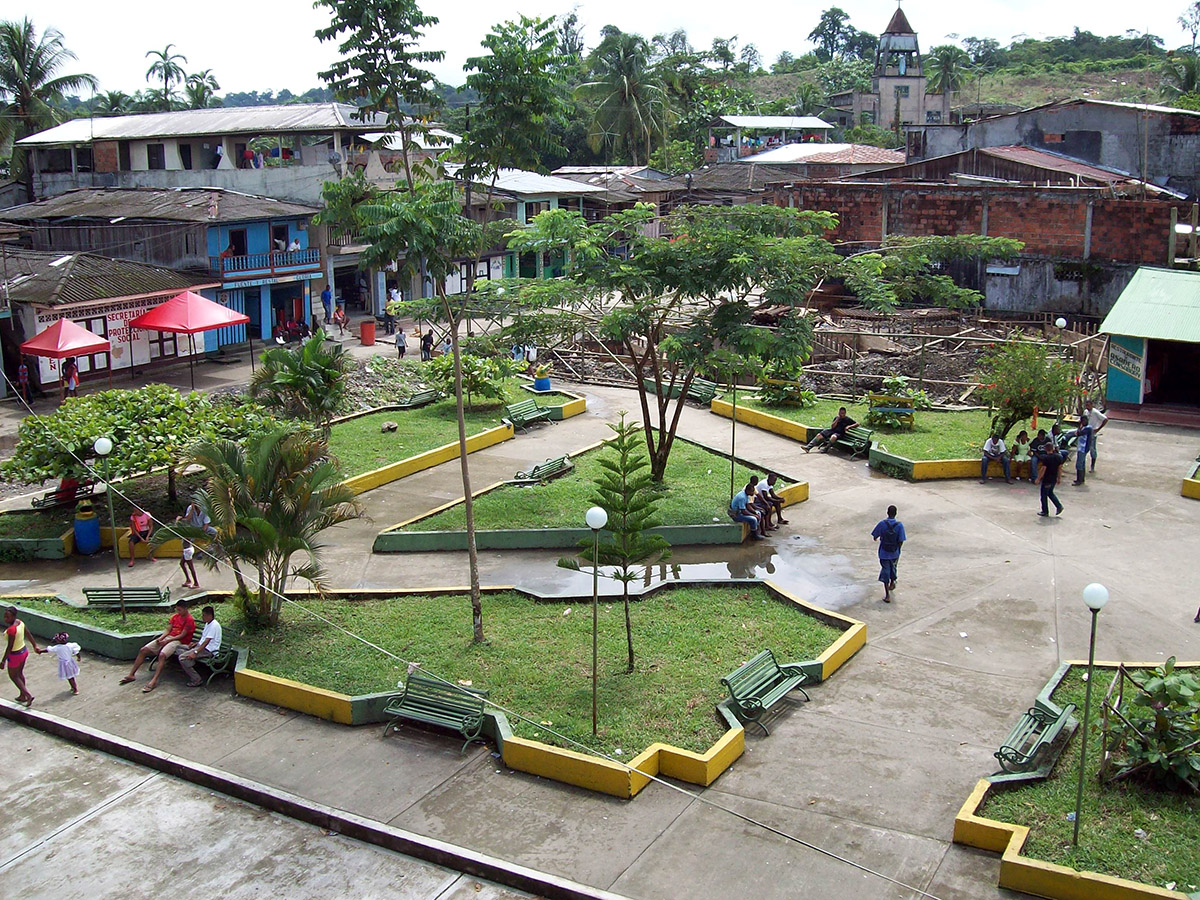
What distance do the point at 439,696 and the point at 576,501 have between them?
309 inches

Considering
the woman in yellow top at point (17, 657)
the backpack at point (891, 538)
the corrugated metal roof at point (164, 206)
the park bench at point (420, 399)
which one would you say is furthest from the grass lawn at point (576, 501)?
the corrugated metal roof at point (164, 206)

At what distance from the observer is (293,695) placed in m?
13.1

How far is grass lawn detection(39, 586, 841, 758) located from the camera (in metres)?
12.3

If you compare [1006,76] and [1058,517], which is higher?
[1006,76]

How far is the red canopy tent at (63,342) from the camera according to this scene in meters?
26.5

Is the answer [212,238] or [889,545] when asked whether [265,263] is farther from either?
[889,545]

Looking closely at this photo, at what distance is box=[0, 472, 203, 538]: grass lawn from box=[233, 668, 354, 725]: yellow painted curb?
22.4 ft

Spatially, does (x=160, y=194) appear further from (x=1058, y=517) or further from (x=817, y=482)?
(x=1058, y=517)

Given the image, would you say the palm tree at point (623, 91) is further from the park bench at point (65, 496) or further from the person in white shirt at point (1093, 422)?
the park bench at point (65, 496)

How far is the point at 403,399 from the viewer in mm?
28734

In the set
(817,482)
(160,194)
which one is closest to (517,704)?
(817,482)

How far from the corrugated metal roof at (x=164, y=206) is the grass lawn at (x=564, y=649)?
2282 cm

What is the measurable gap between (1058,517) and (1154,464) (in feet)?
14.6

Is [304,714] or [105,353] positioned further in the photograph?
[105,353]
